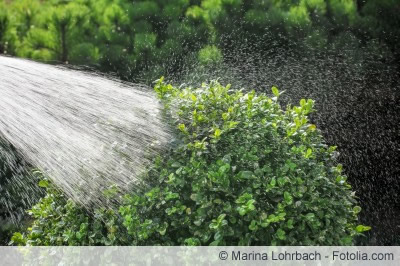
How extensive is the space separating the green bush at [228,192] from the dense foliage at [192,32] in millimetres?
1755

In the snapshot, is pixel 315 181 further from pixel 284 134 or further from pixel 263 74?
pixel 263 74

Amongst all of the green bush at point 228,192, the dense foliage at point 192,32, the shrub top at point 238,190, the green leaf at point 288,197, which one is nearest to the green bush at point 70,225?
the green bush at point 228,192

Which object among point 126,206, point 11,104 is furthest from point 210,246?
point 11,104

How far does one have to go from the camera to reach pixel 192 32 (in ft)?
15.7

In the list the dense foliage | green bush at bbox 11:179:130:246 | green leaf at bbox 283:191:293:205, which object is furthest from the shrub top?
the dense foliage

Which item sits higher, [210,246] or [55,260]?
[210,246]

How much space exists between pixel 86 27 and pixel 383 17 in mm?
2475

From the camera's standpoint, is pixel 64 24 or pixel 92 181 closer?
pixel 92 181

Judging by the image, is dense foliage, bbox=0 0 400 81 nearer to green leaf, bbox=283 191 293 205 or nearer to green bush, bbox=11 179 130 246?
green bush, bbox=11 179 130 246

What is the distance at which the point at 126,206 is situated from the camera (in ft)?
8.87

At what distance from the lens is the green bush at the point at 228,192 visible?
8.70 feet

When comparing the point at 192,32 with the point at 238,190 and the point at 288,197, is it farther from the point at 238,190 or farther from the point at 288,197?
the point at 288,197

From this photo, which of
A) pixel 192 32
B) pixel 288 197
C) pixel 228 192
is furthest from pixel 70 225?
pixel 192 32

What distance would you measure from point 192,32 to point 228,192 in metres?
2.40
